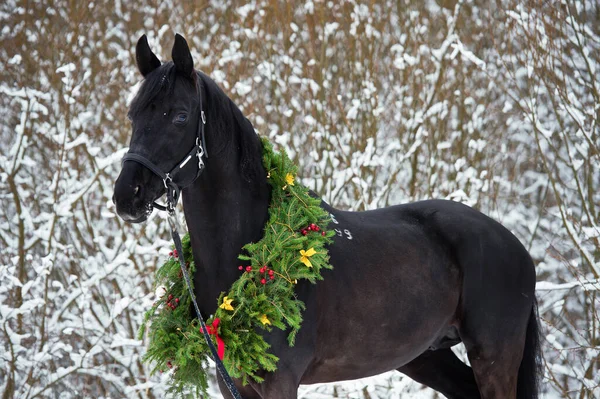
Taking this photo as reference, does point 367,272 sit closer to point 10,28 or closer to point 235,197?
point 235,197

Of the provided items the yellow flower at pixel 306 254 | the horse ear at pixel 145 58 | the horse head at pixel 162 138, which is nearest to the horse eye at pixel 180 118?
the horse head at pixel 162 138

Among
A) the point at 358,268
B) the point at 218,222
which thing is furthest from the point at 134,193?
the point at 358,268

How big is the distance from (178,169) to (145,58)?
1.66ft

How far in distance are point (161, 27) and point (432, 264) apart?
4.70 metres

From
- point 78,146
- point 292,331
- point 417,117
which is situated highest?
point 417,117

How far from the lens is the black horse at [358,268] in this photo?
2.39 meters

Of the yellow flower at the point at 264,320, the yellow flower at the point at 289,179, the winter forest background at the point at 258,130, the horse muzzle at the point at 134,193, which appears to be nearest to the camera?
the horse muzzle at the point at 134,193

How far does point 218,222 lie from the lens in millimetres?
2580

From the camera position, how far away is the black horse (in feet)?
7.83

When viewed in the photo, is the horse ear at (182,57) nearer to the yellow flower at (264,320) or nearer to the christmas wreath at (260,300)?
the christmas wreath at (260,300)

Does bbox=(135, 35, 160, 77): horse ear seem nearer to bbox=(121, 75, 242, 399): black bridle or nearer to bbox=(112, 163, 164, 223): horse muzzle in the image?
bbox=(121, 75, 242, 399): black bridle

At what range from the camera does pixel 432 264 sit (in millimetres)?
3170

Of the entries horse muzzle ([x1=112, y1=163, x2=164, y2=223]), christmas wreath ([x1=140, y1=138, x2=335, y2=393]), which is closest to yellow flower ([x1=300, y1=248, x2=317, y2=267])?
christmas wreath ([x1=140, y1=138, x2=335, y2=393])

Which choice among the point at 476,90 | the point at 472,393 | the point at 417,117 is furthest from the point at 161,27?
the point at 472,393
